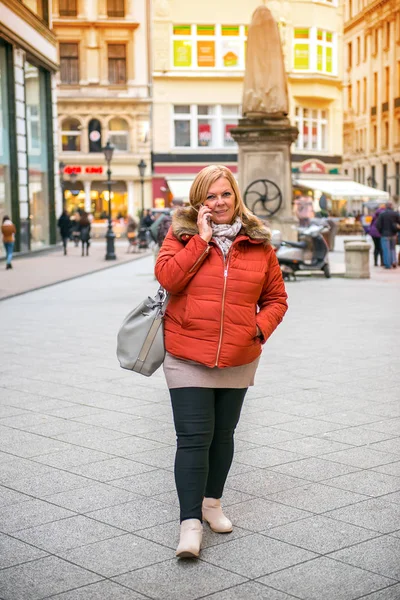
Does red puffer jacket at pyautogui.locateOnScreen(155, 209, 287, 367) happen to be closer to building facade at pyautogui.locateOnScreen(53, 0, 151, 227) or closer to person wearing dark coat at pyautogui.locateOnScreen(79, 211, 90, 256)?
person wearing dark coat at pyautogui.locateOnScreen(79, 211, 90, 256)

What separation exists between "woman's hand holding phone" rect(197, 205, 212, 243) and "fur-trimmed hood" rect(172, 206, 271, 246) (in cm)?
7

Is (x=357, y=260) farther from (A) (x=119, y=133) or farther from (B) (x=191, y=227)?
(A) (x=119, y=133)

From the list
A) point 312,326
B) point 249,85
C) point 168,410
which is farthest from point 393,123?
point 168,410

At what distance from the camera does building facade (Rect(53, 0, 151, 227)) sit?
185 ft

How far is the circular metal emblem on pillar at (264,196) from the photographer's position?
821 inches

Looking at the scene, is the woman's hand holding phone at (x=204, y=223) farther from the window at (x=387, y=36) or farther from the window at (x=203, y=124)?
the window at (x=387, y=36)

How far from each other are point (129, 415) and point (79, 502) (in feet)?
7.25

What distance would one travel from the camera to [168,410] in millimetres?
7461

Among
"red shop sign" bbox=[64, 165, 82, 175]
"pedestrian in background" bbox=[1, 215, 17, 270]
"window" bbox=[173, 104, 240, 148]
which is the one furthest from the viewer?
"window" bbox=[173, 104, 240, 148]

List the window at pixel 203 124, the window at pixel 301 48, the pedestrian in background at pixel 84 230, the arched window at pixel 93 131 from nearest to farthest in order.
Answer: the pedestrian in background at pixel 84 230 → the arched window at pixel 93 131 → the window at pixel 301 48 → the window at pixel 203 124

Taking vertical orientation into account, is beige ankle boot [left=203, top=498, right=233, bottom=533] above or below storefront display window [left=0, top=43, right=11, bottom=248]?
below

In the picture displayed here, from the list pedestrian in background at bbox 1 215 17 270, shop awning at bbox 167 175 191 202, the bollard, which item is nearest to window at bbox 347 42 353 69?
Result: shop awning at bbox 167 175 191 202

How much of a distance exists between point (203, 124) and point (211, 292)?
178 feet

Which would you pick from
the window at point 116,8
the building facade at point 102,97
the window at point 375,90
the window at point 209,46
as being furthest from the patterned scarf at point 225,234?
the window at point 375,90
